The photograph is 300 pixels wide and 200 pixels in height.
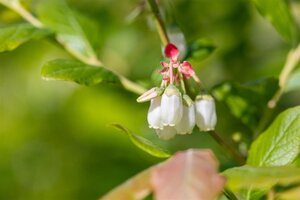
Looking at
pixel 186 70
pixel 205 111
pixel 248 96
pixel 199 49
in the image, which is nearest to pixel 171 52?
pixel 186 70

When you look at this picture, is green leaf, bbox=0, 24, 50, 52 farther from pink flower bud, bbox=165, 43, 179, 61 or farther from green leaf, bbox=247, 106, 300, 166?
green leaf, bbox=247, 106, 300, 166

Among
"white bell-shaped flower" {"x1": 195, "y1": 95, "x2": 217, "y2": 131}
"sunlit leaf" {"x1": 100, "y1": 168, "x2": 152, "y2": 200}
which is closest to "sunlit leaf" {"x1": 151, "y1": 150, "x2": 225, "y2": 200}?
"sunlit leaf" {"x1": 100, "y1": 168, "x2": 152, "y2": 200}

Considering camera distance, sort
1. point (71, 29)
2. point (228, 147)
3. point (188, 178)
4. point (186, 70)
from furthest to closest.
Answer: point (71, 29), point (228, 147), point (186, 70), point (188, 178)

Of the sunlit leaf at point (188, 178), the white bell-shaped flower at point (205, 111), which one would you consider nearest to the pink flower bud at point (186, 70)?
the white bell-shaped flower at point (205, 111)

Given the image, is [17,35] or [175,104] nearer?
[175,104]

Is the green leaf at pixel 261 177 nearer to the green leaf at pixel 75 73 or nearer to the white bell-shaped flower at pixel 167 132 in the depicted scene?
the white bell-shaped flower at pixel 167 132

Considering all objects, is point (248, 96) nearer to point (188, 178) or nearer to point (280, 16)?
point (280, 16)

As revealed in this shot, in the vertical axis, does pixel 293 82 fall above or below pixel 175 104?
below
